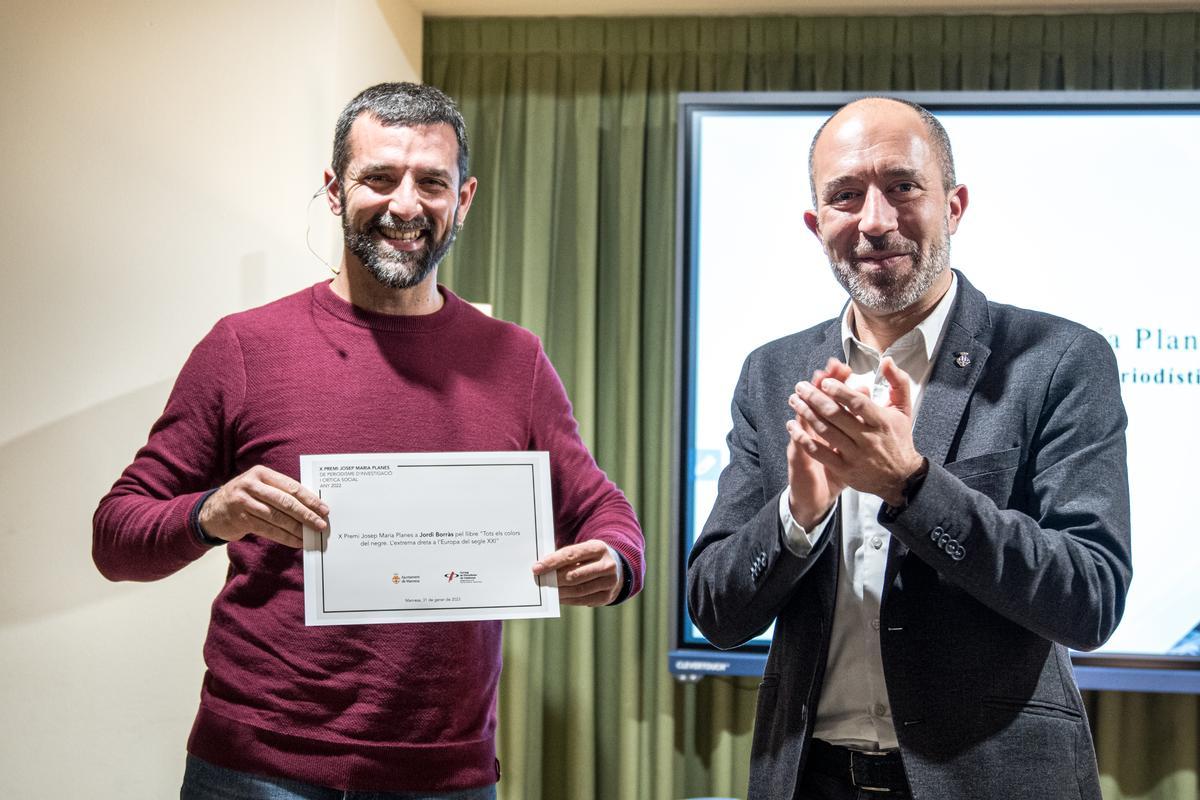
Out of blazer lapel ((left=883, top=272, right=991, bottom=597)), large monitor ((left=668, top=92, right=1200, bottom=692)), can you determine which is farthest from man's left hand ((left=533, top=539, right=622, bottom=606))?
large monitor ((left=668, top=92, right=1200, bottom=692))

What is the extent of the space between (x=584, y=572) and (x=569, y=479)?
10.3 inches

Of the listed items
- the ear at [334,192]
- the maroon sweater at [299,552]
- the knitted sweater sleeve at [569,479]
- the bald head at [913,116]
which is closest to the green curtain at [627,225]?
the knitted sweater sleeve at [569,479]

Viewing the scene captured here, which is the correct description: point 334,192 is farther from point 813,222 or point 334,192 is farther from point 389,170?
point 813,222

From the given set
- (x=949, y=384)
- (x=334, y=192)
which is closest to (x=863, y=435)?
(x=949, y=384)

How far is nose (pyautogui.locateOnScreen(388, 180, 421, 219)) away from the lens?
1.80 metres

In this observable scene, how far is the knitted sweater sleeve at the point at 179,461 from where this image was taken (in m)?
1.71

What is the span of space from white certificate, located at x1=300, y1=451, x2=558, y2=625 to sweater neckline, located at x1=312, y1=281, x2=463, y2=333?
0.29 meters

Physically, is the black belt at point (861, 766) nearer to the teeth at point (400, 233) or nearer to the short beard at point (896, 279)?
the short beard at point (896, 279)

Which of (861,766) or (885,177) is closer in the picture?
(861,766)

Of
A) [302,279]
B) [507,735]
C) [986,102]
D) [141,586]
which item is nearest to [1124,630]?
[986,102]

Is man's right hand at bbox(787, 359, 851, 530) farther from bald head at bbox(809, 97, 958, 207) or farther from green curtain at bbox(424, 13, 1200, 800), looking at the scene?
green curtain at bbox(424, 13, 1200, 800)

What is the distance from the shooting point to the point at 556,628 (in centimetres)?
364

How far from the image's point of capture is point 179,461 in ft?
5.80

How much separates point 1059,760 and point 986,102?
2438 mm
